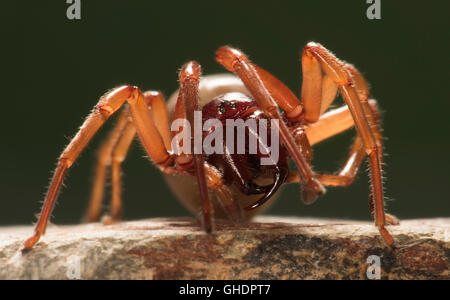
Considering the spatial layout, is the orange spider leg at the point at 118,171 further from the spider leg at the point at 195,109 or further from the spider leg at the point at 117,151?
the spider leg at the point at 195,109

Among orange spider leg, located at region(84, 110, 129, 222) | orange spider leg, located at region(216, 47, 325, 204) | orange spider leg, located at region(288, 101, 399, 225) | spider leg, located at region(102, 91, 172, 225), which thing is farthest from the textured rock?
orange spider leg, located at region(84, 110, 129, 222)

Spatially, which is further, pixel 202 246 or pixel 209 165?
pixel 209 165

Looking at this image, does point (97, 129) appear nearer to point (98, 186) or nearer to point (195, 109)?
point (195, 109)

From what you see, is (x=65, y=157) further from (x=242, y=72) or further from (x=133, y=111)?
(x=242, y=72)

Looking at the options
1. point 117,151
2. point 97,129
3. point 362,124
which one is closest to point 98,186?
point 117,151

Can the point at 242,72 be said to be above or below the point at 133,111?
above

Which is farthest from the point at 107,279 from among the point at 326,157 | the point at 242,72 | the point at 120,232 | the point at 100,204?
the point at 326,157

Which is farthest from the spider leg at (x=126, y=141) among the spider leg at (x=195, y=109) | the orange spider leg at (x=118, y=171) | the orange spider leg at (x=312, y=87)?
the orange spider leg at (x=312, y=87)
